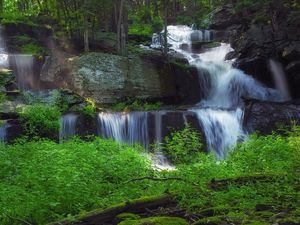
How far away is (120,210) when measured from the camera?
18.9 feet

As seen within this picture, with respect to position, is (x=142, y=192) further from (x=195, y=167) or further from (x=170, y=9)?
(x=170, y=9)

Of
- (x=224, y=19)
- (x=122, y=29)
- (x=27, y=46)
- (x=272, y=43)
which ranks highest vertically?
(x=224, y=19)

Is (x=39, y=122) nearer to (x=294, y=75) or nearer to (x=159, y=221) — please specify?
(x=159, y=221)

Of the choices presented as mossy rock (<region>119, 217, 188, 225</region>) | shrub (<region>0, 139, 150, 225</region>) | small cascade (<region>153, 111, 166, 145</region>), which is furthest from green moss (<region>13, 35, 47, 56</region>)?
mossy rock (<region>119, 217, 188, 225</region>)

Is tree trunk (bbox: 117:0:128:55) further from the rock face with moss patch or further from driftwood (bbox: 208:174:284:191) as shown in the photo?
driftwood (bbox: 208:174:284:191)

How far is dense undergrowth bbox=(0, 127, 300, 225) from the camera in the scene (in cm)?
571

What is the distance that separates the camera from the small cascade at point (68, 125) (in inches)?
643

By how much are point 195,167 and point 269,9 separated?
15.7 m

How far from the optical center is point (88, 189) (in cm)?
705

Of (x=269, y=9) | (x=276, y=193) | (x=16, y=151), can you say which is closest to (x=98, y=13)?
(x=269, y=9)

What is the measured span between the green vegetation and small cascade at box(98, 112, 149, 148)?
207 centimetres

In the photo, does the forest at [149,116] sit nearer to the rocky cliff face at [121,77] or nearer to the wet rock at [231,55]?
the rocky cliff face at [121,77]

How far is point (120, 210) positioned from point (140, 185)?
1944 mm

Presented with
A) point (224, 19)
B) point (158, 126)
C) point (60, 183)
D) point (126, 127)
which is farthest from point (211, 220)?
point (224, 19)
